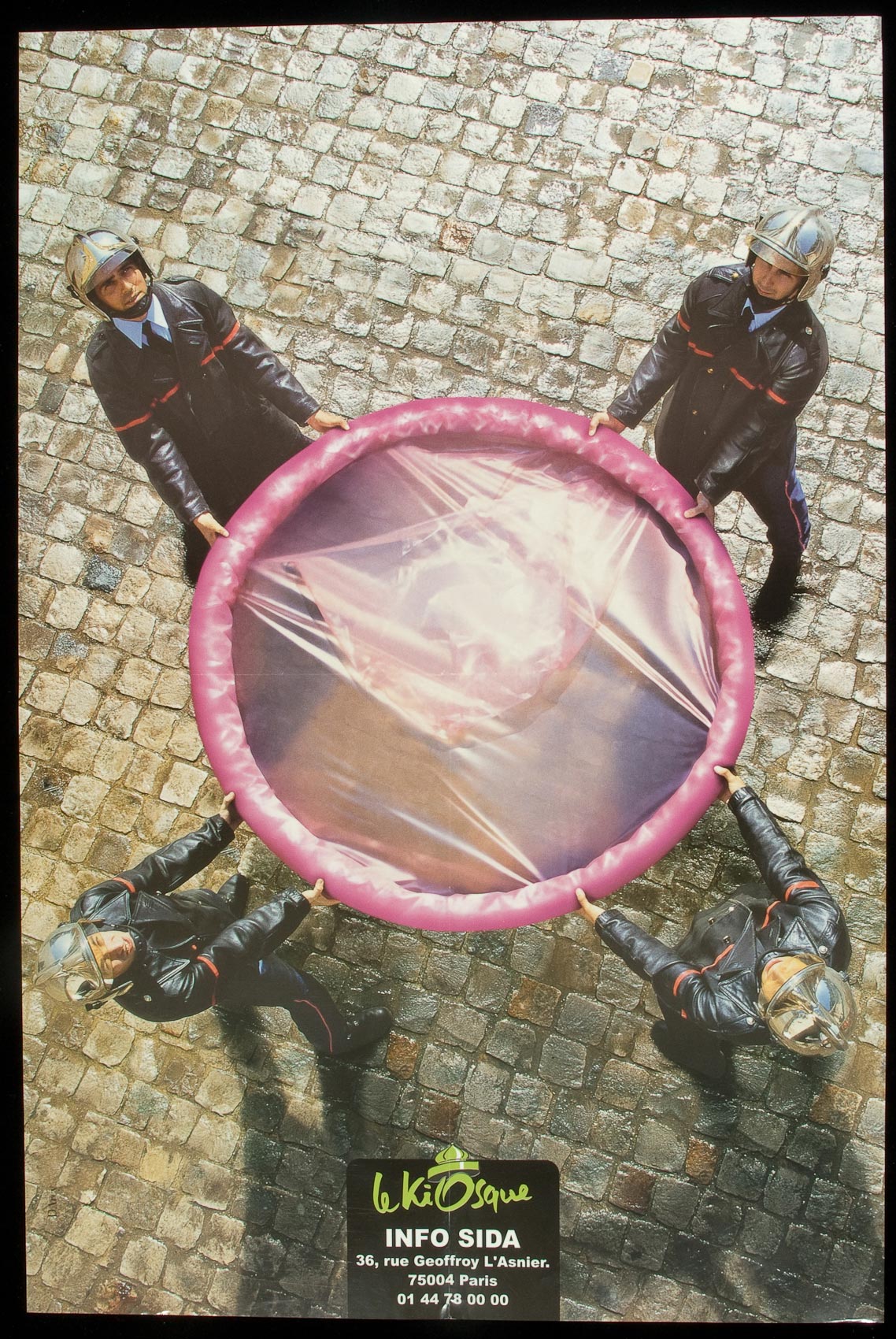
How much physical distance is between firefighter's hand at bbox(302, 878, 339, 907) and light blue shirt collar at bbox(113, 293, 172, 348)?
1.89 metres

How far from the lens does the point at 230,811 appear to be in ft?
10.9

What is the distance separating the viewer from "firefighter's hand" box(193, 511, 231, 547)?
3.34 m

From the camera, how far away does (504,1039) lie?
3.39m

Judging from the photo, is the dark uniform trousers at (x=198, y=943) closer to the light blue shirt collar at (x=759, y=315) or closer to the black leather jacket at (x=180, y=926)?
the black leather jacket at (x=180, y=926)

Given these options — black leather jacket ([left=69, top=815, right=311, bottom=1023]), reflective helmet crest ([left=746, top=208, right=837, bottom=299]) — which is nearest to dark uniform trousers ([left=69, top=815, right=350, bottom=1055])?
black leather jacket ([left=69, top=815, right=311, bottom=1023])

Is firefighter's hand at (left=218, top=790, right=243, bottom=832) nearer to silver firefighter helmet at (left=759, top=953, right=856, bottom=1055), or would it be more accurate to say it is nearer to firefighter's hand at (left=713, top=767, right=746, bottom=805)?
firefighter's hand at (left=713, top=767, right=746, bottom=805)

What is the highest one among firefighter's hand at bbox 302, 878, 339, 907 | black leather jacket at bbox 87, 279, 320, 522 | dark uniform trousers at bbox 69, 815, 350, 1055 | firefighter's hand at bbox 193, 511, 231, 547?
black leather jacket at bbox 87, 279, 320, 522

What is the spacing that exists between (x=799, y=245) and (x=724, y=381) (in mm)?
463

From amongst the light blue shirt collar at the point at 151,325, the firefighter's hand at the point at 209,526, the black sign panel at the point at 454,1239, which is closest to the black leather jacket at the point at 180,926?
the black sign panel at the point at 454,1239

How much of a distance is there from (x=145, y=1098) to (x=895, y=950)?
8.74 feet

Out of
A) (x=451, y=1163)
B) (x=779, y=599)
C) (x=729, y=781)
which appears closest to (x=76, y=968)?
(x=451, y=1163)

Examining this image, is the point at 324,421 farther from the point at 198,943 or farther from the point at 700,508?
the point at 198,943

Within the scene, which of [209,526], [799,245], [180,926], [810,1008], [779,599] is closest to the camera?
[810,1008]

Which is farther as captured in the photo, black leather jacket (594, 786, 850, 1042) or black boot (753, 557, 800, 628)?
black boot (753, 557, 800, 628)
